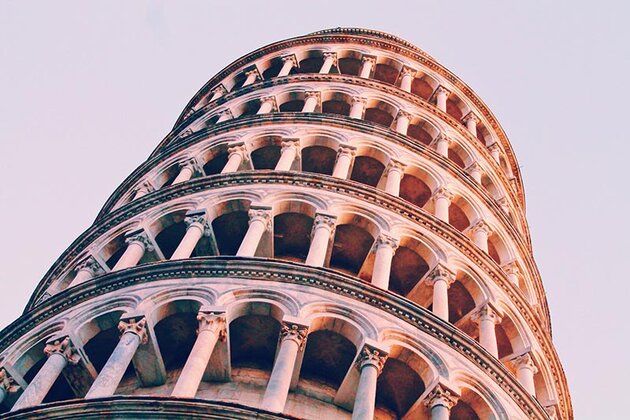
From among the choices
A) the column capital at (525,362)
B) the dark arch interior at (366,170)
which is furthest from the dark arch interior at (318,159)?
the column capital at (525,362)

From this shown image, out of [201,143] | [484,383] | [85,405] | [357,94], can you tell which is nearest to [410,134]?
[357,94]

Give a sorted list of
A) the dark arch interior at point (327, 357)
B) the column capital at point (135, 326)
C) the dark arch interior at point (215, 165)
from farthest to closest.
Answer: the dark arch interior at point (215, 165) → the dark arch interior at point (327, 357) → the column capital at point (135, 326)

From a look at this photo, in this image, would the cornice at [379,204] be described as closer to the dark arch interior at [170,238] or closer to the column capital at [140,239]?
the dark arch interior at [170,238]

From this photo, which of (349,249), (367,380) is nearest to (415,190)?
(349,249)

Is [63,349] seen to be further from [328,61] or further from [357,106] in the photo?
[328,61]

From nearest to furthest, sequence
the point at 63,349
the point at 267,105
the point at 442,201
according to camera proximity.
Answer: the point at 63,349, the point at 442,201, the point at 267,105

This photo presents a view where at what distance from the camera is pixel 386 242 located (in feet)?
69.3

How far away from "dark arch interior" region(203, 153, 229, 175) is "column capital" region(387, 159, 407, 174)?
4730mm

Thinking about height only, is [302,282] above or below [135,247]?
below

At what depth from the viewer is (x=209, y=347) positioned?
16.1 m

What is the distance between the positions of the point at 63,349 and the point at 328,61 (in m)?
19.3

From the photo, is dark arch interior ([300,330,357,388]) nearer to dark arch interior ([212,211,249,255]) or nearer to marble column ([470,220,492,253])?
dark arch interior ([212,211,249,255])

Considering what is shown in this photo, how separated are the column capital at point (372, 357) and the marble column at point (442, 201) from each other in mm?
8317

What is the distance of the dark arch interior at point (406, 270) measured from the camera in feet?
72.8
